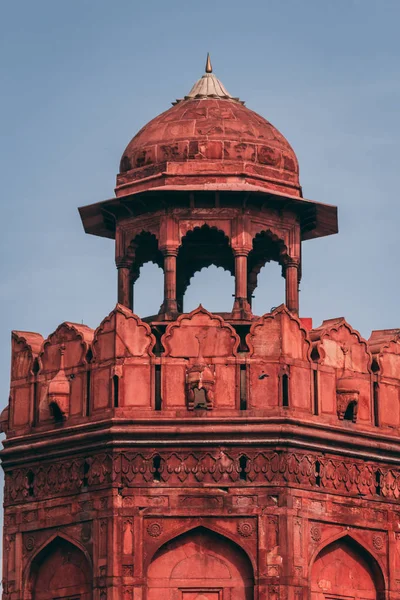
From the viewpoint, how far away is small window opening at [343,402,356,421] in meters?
51.9

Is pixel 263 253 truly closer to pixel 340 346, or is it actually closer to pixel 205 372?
pixel 340 346

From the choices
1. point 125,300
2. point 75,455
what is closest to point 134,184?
point 125,300

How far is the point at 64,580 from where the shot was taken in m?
51.4

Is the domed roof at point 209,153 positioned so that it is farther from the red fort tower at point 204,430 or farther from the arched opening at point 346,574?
the arched opening at point 346,574

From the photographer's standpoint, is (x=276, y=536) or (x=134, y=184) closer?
(x=276, y=536)

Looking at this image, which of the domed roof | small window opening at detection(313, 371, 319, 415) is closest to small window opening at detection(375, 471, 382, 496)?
small window opening at detection(313, 371, 319, 415)

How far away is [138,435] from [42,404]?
2.63 metres

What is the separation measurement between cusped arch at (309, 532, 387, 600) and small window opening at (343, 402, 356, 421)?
2.07m

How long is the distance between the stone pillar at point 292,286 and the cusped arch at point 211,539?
5.32 meters

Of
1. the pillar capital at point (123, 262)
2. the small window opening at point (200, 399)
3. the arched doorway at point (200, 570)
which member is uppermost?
the pillar capital at point (123, 262)

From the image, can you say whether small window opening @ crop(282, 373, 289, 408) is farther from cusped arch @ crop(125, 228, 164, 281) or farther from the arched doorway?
cusped arch @ crop(125, 228, 164, 281)

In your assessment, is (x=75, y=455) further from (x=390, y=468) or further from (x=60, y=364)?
(x=390, y=468)

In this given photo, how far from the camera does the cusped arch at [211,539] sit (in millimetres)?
50219

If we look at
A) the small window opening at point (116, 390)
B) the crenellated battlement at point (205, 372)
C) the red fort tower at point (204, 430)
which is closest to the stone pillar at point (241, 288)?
the red fort tower at point (204, 430)
